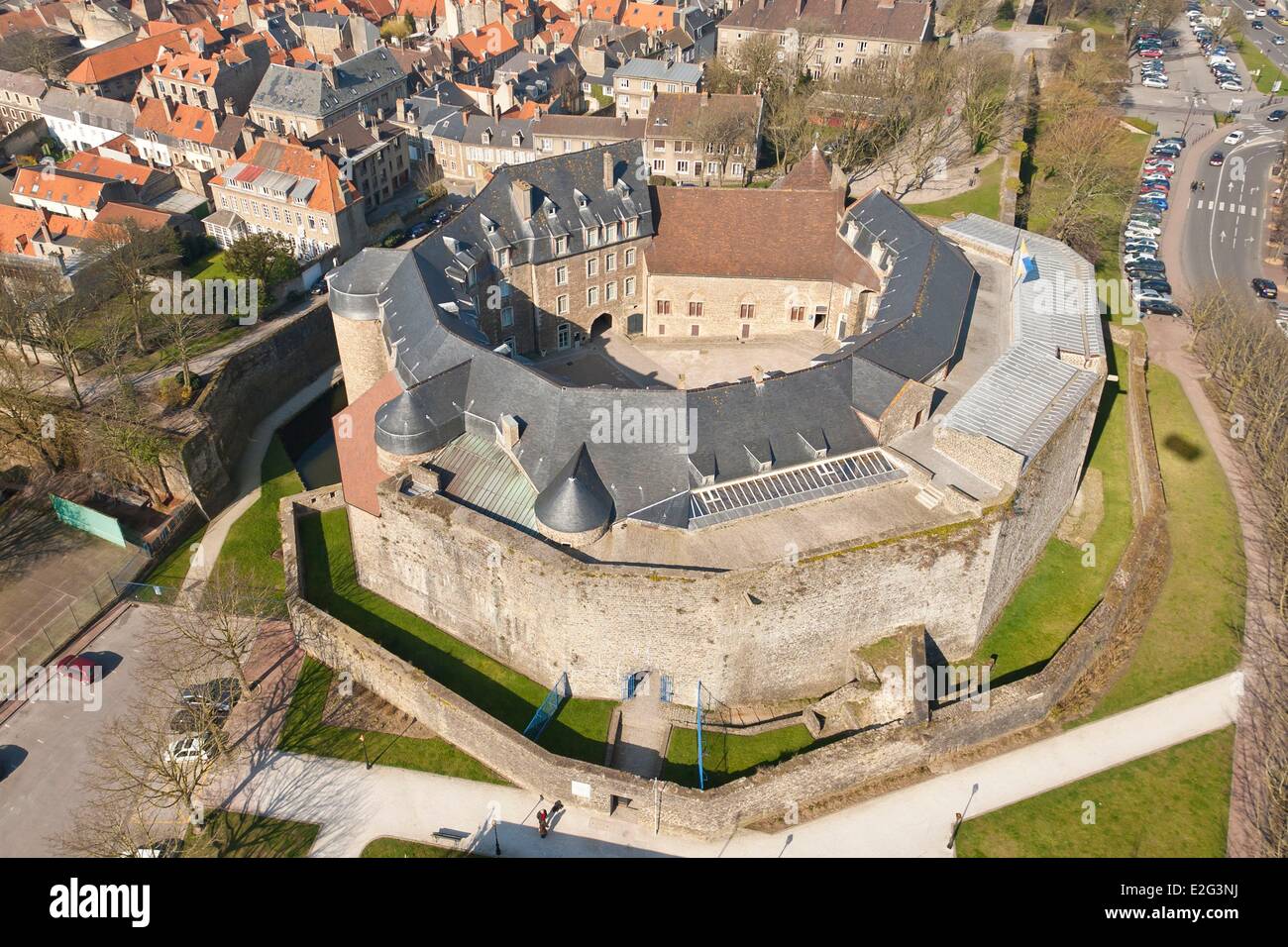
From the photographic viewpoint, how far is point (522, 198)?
46156 mm

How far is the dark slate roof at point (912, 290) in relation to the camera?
37.4 meters

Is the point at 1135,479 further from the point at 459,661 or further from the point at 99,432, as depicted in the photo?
the point at 99,432

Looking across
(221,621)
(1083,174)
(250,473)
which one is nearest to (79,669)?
(221,621)

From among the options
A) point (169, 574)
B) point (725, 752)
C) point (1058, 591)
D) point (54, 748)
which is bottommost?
point (54, 748)

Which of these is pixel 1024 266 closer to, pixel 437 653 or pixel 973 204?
pixel 973 204

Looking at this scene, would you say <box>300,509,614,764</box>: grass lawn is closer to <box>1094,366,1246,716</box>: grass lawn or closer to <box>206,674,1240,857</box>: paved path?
<box>206,674,1240,857</box>: paved path

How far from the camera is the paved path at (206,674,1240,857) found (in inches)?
1123

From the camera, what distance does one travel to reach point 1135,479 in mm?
42000

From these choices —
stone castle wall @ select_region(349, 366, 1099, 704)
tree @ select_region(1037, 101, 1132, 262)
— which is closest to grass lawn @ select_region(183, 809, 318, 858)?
stone castle wall @ select_region(349, 366, 1099, 704)

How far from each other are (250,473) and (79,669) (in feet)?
46.5

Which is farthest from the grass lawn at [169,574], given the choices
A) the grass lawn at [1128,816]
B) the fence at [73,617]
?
the grass lawn at [1128,816]
